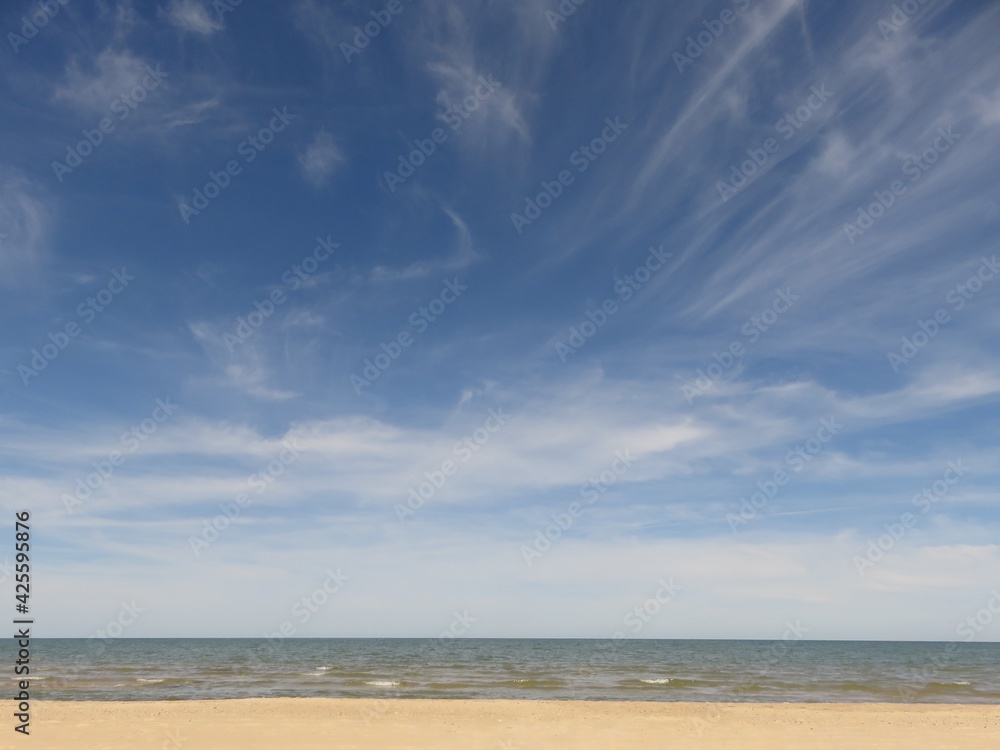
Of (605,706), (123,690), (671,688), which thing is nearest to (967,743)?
(605,706)

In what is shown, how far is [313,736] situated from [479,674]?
31547mm

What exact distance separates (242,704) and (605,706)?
1778cm

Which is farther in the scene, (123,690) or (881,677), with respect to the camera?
(881,677)

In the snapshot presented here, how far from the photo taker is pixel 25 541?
17.2m

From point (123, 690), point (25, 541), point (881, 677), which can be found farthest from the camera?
point (881, 677)

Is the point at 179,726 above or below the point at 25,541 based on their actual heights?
below

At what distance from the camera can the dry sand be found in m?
21.4

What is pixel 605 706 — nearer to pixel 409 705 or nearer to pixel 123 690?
pixel 409 705

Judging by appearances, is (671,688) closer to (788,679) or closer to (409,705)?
(788,679)

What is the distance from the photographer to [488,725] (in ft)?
81.6

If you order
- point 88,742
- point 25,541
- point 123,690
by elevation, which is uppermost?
point 25,541

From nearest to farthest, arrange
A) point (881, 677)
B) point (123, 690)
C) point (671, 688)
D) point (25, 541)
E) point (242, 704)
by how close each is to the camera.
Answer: point (25, 541) → point (242, 704) → point (123, 690) → point (671, 688) → point (881, 677)

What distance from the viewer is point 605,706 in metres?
30.4

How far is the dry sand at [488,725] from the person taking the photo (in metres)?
21.4
